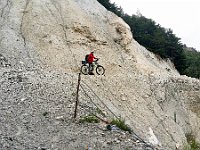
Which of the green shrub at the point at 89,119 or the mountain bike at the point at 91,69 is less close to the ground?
the mountain bike at the point at 91,69

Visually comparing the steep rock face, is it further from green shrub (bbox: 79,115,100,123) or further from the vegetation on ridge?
the vegetation on ridge

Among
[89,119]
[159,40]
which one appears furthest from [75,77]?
[159,40]

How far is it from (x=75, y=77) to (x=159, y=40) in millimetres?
21712

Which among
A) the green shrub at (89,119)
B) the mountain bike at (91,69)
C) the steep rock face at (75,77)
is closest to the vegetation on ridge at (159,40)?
the steep rock face at (75,77)

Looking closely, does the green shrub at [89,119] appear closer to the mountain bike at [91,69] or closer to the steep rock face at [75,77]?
the steep rock face at [75,77]

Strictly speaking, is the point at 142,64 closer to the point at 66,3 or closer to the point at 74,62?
the point at 74,62

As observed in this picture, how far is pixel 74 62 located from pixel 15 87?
394 inches

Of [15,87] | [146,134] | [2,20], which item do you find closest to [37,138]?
[15,87]

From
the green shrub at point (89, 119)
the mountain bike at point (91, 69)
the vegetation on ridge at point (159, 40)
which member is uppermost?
the vegetation on ridge at point (159, 40)

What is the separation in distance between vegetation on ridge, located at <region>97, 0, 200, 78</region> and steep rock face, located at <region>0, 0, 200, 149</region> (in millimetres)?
1652

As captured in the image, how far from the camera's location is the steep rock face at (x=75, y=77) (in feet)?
53.1

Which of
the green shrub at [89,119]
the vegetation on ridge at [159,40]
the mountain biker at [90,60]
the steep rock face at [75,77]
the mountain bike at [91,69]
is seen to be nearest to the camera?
the green shrub at [89,119]

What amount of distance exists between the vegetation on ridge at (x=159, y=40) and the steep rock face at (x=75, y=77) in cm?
165

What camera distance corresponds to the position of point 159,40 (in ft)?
134
